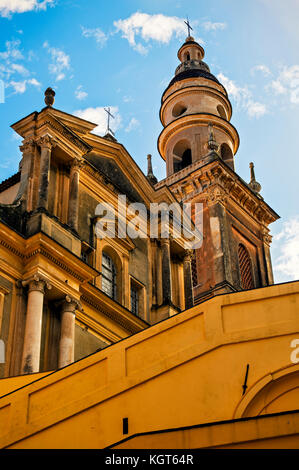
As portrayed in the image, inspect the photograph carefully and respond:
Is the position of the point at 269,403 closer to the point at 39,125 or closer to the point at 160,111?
the point at 39,125

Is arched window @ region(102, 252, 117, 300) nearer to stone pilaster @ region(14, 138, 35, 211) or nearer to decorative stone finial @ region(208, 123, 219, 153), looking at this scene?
stone pilaster @ region(14, 138, 35, 211)

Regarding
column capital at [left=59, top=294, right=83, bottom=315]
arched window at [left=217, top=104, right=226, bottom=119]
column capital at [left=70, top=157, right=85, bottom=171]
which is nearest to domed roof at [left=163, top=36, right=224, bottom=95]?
arched window at [left=217, top=104, right=226, bottom=119]

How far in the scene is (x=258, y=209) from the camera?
42.2 m

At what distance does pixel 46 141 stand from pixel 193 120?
23.6 metres

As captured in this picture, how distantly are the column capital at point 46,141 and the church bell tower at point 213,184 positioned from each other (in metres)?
16.0

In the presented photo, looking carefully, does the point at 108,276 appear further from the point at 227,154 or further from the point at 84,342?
the point at 227,154

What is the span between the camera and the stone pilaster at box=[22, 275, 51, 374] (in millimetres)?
17672

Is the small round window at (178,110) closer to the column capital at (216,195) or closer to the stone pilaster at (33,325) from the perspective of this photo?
the column capital at (216,195)

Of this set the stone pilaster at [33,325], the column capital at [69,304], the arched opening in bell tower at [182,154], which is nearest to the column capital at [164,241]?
the column capital at [69,304]

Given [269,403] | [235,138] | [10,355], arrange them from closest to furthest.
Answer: [269,403]
[10,355]
[235,138]

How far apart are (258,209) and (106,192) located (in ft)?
63.2

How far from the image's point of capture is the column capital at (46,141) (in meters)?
21.8

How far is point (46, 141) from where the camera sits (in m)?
21.8
